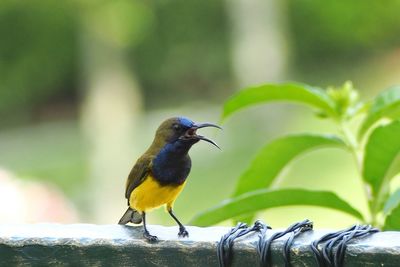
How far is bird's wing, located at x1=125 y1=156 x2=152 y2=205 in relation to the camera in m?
1.91

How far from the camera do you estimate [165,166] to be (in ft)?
6.07

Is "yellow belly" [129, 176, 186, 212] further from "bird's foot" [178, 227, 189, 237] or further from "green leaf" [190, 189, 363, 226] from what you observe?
"bird's foot" [178, 227, 189, 237]

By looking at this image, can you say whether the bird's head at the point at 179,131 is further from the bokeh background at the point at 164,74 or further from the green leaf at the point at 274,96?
the bokeh background at the point at 164,74

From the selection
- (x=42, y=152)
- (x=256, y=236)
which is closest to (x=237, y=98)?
(x=256, y=236)

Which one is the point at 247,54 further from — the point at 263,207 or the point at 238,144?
the point at 263,207

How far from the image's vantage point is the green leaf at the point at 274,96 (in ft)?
6.31

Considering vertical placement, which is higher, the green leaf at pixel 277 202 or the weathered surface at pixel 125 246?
the green leaf at pixel 277 202

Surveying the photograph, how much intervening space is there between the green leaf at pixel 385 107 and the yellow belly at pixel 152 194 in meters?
0.37

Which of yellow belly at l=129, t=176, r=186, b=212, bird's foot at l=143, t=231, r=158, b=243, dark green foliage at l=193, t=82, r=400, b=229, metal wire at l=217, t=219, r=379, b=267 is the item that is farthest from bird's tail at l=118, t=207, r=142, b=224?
metal wire at l=217, t=219, r=379, b=267

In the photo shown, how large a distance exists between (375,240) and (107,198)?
8063mm

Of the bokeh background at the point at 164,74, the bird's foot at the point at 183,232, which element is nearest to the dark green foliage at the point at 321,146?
the bird's foot at the point at 183,232

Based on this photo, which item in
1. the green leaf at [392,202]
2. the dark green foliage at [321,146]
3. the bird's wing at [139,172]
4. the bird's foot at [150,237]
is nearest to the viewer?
the bird's foot at [150,237]

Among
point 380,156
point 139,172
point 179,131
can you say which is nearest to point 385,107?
point 380,156

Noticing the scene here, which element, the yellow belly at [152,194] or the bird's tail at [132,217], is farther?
the bird's tail at [132,217]
